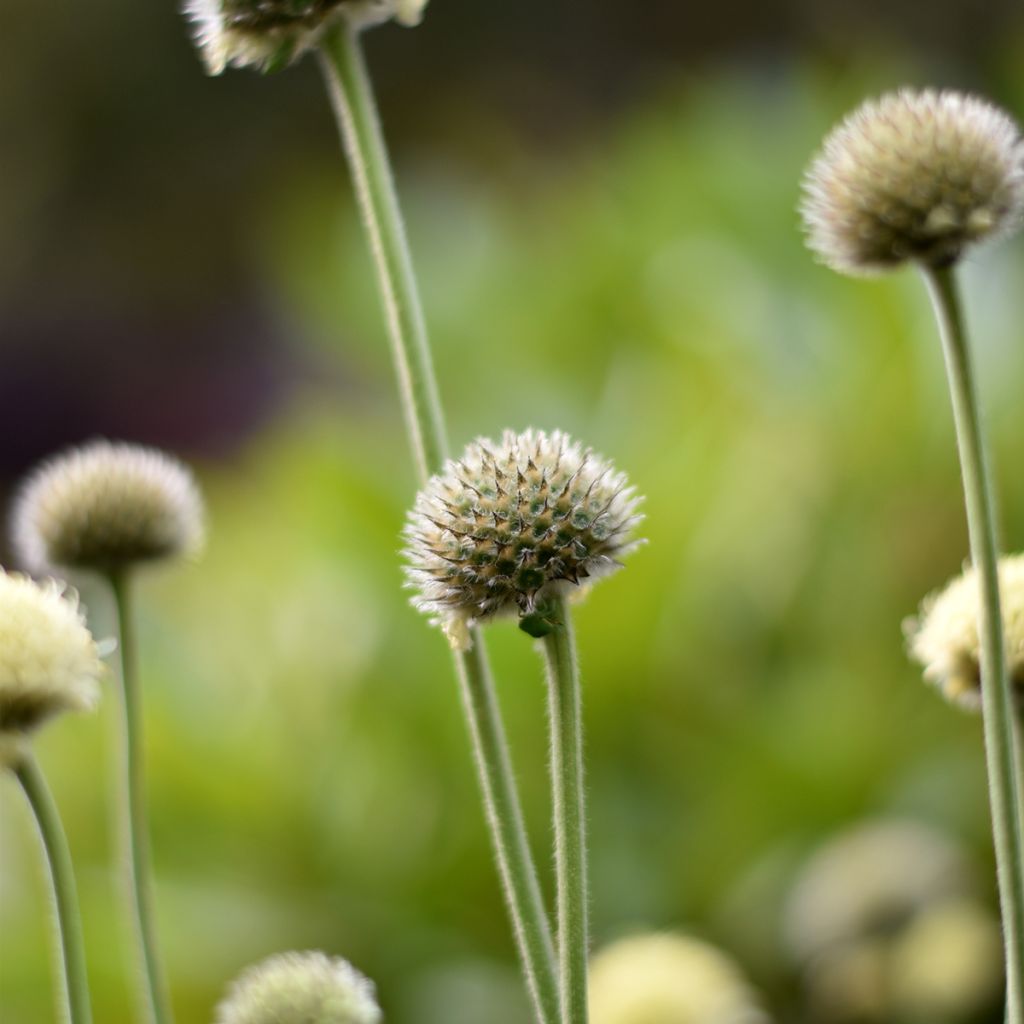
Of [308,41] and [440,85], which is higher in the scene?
[440,85]

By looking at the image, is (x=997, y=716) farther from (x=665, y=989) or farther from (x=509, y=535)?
(x=665, y=989)

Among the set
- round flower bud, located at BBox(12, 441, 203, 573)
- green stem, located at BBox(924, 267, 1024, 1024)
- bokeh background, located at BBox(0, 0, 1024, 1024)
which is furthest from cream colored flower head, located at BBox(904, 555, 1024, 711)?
bokeh background, located at BBox(0, 0, 1024, 1024)

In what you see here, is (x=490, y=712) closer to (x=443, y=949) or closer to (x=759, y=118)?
(x=443, y=949)

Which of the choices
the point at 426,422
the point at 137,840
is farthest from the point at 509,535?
the point at 137,840

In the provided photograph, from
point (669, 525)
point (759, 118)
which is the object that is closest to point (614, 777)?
point (669, 525)

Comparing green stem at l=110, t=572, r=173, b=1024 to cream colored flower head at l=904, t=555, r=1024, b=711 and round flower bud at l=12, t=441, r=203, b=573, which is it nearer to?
round flower bud at l=12, t=441, r=203, b=573

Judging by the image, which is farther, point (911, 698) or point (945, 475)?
point (945, 475)

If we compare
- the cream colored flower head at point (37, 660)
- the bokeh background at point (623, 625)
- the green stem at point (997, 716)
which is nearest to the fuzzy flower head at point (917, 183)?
the green stem at point (997, 716)
